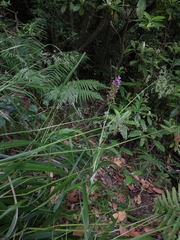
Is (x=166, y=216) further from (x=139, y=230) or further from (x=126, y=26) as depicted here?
(x=126, y=26)

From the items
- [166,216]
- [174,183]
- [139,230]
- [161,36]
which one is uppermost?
[161,36]

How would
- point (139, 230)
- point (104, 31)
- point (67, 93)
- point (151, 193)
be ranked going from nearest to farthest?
point (67, 93), point (139, 230), point (151, 193), point (104, 31)

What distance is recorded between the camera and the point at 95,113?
1.94 m

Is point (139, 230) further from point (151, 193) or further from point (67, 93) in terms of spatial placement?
point (67, 93)

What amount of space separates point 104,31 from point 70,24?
468mm

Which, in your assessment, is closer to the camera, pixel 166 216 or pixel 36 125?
pixel 166 216

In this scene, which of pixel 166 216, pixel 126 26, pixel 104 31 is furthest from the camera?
pixel 104 31

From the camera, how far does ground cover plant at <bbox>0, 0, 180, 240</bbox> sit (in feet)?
3.67

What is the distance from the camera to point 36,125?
1.56 metres

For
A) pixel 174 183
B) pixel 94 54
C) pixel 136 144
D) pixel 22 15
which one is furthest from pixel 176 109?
pixel 22 15

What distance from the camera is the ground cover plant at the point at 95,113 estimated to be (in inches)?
44.0

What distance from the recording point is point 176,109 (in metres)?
2.31

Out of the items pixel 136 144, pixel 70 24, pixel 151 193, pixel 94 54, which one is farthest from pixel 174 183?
pixel 70 24

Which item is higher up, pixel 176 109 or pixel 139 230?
pixel 176 109
